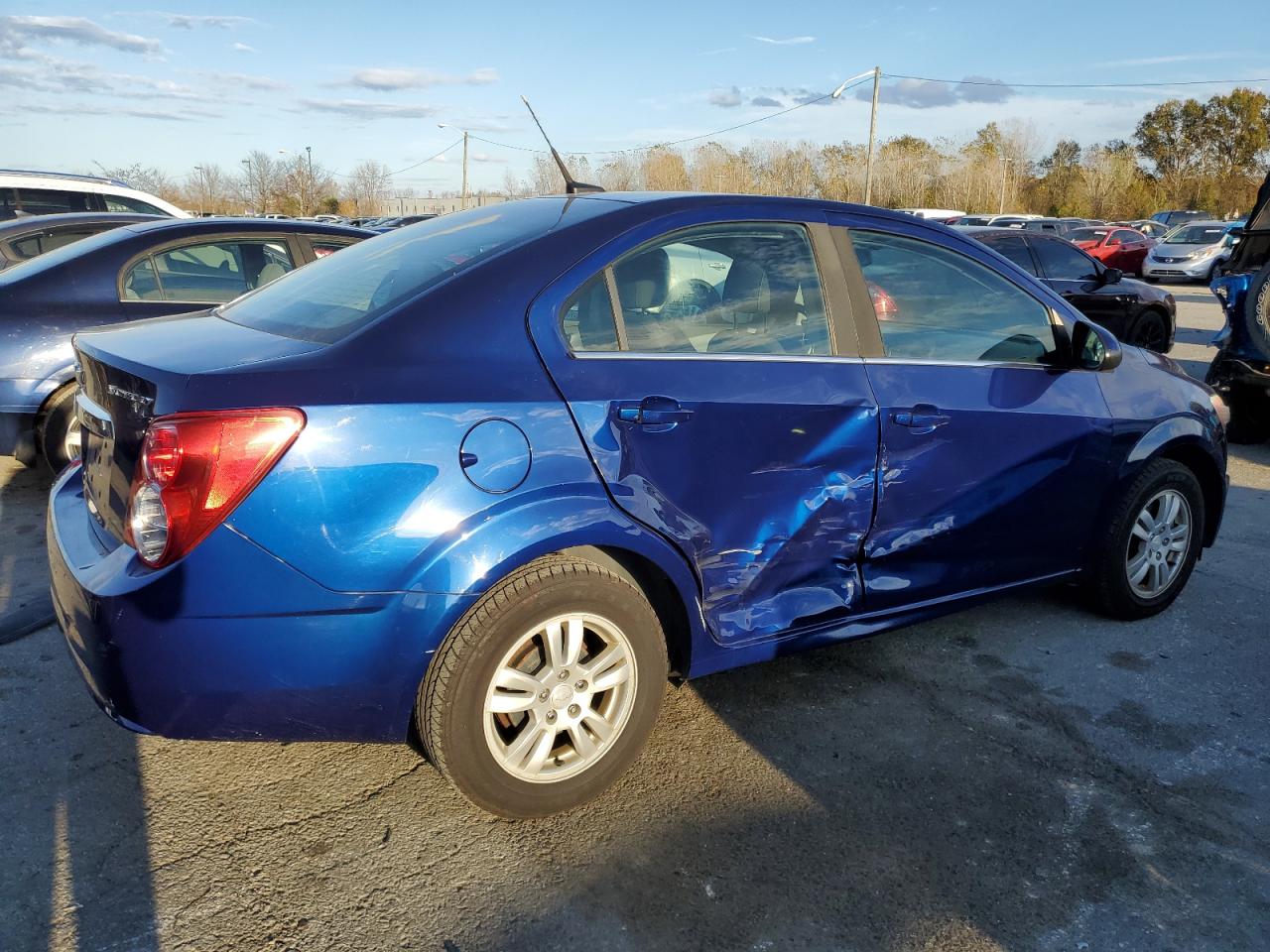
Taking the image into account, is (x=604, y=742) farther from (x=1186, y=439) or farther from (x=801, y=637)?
(x=1186, y=439)

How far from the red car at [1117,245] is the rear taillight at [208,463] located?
2786 centimetres

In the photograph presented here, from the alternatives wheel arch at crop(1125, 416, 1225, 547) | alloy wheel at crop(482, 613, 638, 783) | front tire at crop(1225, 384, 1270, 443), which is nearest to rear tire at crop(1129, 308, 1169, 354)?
front tire at crop(1225, 384, 1270, 443)

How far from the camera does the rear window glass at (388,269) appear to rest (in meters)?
2.66

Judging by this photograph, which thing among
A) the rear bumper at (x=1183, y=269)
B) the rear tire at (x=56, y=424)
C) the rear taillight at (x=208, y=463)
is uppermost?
the rear bumper at (x=1183, y=269)

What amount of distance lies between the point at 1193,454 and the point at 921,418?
1.80 metres

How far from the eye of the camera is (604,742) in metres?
2.68

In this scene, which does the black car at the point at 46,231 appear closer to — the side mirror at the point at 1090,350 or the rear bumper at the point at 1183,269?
the side mirror at the point at 1090,350

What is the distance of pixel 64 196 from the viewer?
36.4 feet

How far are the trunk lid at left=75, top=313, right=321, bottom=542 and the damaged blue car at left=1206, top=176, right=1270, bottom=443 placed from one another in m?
6.66

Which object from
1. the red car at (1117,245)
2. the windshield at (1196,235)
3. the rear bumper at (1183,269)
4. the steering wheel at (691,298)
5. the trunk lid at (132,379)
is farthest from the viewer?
the red car at (1117,245)

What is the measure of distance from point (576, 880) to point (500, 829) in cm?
32

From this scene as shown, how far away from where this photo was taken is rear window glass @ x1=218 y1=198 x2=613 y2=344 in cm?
266

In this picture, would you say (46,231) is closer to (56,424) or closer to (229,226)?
(229,226)

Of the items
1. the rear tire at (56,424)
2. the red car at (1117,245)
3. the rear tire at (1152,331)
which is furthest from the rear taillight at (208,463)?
the red car at (1117,245)
